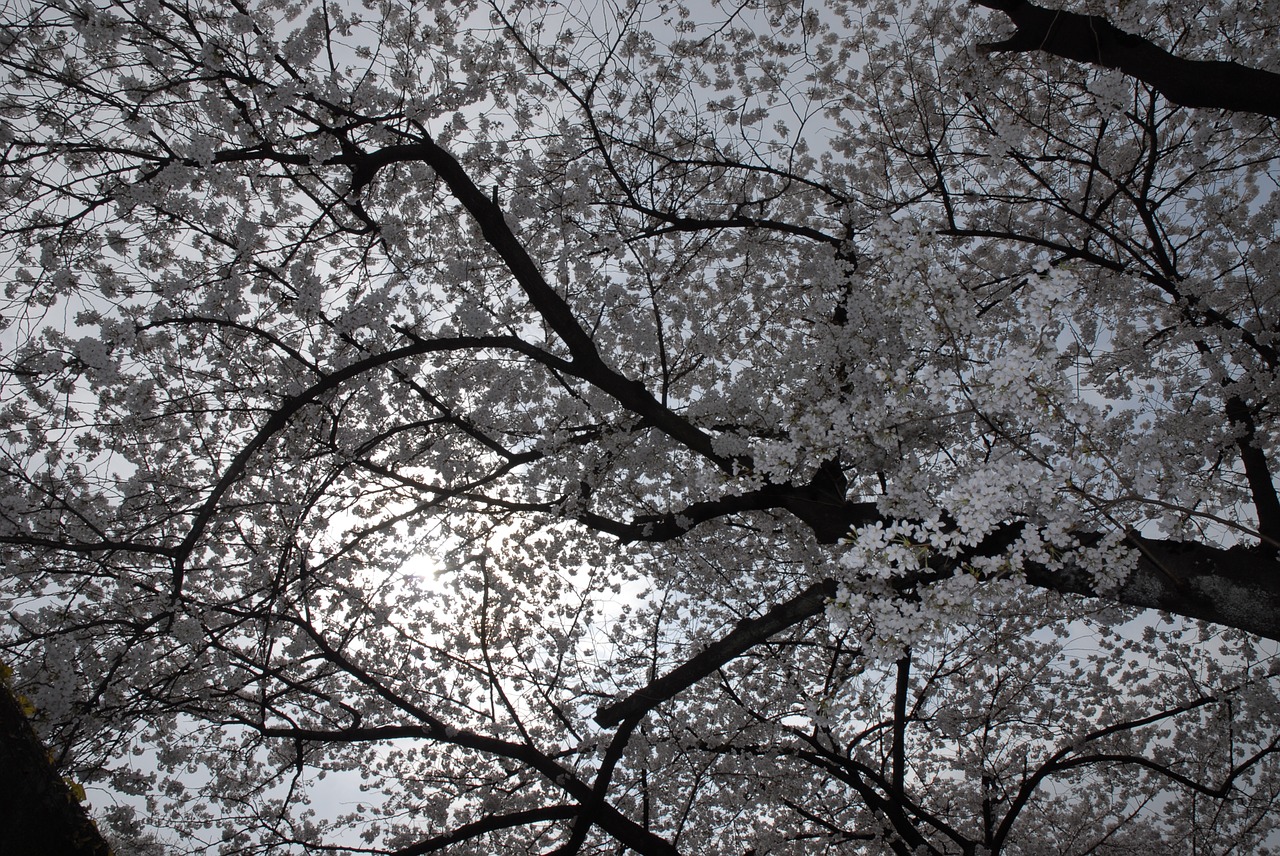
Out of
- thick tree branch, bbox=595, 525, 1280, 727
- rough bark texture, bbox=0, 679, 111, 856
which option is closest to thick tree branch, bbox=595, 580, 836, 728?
thick tree branch, bbox=595, 525, 1280, 727

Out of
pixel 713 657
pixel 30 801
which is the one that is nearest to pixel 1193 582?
pixel 713 657

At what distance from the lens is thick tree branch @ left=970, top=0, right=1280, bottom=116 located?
12.5 ft

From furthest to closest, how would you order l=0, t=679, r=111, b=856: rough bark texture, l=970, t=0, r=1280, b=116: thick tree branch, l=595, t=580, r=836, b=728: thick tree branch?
l=595, t=580, r=836, b=728: thick tree branch
l=970, t=0, r=1280, b=116: thick tree branch
l=0, t=679, r=111, b=856: rough bark texture

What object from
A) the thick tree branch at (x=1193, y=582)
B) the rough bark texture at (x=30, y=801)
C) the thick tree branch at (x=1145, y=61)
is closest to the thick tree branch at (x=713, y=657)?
the thick tree branch at (x=1193, y=582)

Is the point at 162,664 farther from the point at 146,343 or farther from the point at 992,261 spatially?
the point at 992,261

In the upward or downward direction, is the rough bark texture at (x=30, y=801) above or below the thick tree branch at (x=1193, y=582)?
below

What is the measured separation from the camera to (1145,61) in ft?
12.9

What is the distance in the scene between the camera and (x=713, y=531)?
8219mm

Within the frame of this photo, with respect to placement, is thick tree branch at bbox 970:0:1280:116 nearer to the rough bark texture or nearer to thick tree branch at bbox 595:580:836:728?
thick tree branch at bbox 595:580:836:728

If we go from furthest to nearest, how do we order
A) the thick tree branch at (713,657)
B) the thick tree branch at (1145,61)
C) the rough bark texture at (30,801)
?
the thick tree branch at (713,657)
the thick tree branch at (1145,61)
the rough bark texture at (30,801)

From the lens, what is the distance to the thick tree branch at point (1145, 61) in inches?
150

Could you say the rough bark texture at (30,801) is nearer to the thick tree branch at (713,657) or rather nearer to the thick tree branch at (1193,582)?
the thick tree branch at (713,657)

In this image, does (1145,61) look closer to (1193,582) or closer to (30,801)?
(1193,582)

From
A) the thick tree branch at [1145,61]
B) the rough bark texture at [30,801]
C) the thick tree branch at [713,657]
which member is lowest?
the rough bark texture at [30,801]
